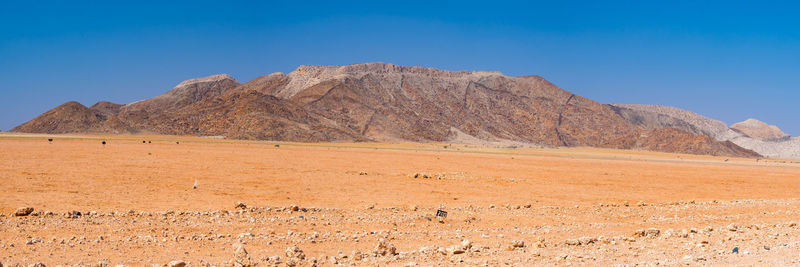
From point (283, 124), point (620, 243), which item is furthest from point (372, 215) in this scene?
point (283, 124)

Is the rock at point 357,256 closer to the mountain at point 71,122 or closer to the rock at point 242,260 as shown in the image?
the rock at point 242,260

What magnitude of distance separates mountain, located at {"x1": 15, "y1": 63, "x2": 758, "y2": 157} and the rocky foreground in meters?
91.2

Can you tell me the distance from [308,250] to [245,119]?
10645 cm

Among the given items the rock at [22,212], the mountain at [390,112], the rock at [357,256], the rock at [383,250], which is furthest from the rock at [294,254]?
the mountain at [390,112]

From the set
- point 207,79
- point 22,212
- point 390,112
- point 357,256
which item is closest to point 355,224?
point 357,256

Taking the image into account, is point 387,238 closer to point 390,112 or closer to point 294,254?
point 294,254

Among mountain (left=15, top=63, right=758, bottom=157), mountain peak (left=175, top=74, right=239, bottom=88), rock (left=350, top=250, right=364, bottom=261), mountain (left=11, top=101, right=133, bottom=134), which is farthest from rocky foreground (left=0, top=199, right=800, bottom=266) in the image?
mountain peak (left=175, top=74, right=239, bottom=88)

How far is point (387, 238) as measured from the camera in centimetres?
1151

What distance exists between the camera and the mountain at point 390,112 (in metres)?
116

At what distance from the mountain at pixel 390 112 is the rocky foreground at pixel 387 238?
3590 inches

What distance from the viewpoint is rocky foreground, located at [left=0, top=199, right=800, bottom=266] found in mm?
8898

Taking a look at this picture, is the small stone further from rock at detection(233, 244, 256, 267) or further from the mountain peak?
the mountain peak

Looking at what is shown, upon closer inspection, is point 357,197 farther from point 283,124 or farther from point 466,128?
point 466,128

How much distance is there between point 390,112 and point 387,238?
12657 cm
